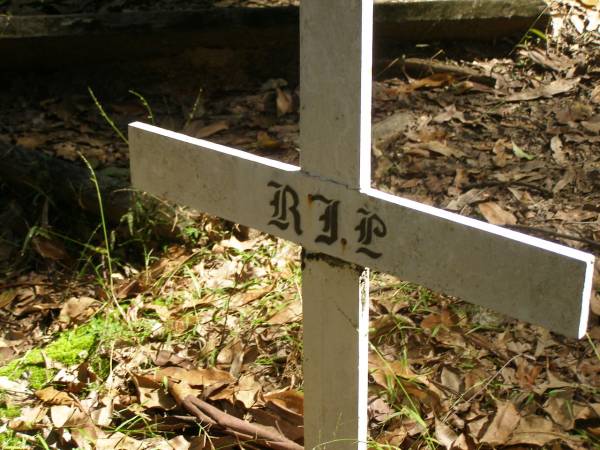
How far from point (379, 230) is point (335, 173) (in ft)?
0.52

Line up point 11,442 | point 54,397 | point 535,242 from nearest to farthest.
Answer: point 535,242 < point 11,442 < point 54,397

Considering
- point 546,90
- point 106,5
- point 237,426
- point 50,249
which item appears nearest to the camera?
point 237,426

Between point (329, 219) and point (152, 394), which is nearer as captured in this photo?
point (329, 219)

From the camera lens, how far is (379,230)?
185cm

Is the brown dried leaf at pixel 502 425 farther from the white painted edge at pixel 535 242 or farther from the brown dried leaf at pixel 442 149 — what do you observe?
the brown dried leaf at pixel 442 149

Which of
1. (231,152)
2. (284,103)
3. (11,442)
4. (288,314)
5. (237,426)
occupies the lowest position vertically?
(11,442)

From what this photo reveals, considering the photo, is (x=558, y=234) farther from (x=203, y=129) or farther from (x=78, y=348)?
(x=203, y=129)

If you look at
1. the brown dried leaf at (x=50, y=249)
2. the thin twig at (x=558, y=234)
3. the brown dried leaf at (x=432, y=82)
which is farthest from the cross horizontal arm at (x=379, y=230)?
the brown dried leaf at (x=432, y=82)

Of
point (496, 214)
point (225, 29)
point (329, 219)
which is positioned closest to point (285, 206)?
point (329, 219)

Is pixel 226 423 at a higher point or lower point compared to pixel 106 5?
lower

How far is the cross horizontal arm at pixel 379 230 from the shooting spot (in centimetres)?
162

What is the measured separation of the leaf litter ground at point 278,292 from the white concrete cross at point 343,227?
357mm

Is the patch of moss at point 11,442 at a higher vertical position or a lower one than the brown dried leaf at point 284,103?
lower

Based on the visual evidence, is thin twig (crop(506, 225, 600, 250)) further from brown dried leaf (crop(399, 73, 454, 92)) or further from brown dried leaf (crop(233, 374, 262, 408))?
brown dried leaf (crop(399, 73, 454, 92))
